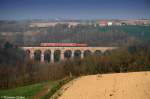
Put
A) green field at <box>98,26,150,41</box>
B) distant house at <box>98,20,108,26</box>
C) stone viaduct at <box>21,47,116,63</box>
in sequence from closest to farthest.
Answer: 1. green field at <box>98,26,150,41</box>
2. stone viaduct at <box>21,47,116,63</box>
3. distant house at <box>98,20,108,26</box>

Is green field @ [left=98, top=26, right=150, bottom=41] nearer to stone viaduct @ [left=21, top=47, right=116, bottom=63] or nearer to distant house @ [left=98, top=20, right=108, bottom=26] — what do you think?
distant house @ [left=98, top=20, right=108, bottom=26]

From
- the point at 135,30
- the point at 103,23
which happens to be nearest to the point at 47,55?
the point at 135,30

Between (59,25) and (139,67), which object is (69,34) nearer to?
(59,25)

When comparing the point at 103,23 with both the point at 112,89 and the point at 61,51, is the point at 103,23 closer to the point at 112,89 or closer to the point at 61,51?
the point at 61,51

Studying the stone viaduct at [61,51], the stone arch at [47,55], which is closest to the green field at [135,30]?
the stone viaduct at [61,51]

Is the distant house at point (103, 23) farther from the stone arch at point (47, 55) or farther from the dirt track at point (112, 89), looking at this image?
the dirt track at point (112, 89)

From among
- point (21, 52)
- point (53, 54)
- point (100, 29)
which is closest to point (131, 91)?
point (21, 52)

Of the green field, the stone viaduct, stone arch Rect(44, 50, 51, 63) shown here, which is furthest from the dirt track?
the stone viaduct
